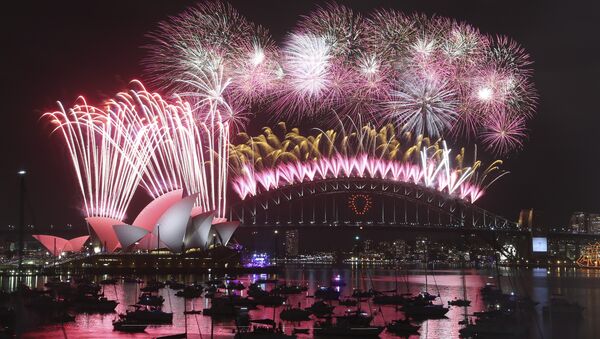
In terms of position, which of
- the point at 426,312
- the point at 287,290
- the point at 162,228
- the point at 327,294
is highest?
the point at 162,228

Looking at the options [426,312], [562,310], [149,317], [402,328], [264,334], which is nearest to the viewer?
[264,334]

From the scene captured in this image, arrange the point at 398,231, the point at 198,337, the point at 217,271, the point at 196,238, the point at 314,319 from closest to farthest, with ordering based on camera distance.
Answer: the point at 198,337
the point at 314,319
the point at 196,238
the point at 217,271
the point at 398,231

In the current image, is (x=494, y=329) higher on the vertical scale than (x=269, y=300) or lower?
lower

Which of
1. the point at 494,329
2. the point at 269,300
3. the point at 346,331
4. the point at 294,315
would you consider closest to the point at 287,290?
the point at 269,300

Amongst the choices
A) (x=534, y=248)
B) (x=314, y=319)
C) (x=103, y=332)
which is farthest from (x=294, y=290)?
(x=534, y=248)

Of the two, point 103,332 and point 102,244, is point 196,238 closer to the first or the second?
point 102,244

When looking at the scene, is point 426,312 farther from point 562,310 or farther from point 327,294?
point 327,294

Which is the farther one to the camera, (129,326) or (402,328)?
(129,326)

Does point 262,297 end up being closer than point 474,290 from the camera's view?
Yes
